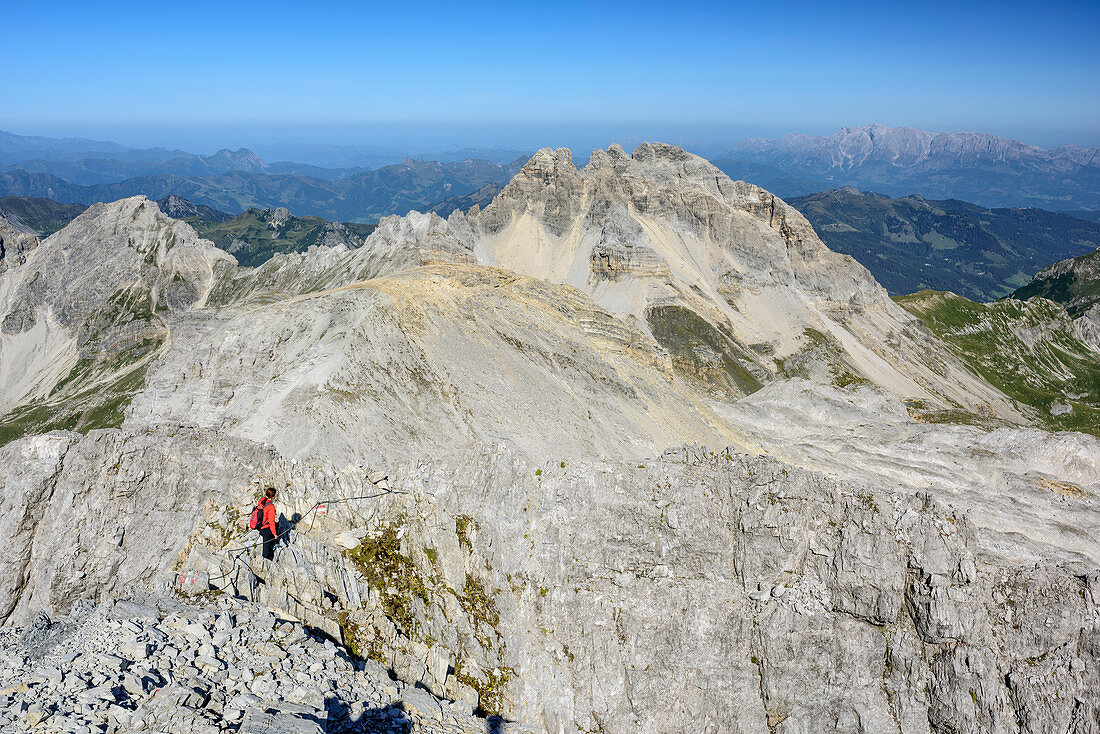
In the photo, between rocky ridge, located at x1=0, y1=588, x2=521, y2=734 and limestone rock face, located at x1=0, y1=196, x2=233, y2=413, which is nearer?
rocky ridge, located at x1=0, y1=588, x2=521, y2=734

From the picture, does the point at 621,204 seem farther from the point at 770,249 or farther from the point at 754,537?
the point at 754,537

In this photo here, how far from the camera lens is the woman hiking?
92.3 ft

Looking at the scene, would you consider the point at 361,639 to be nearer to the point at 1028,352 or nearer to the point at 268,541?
the point at 268,541

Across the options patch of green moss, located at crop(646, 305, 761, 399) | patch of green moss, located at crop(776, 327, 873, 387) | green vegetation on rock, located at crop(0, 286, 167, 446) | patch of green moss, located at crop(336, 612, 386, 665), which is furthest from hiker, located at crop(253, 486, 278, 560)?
patch of green moss, located at crop(776, 327, 873, 387)

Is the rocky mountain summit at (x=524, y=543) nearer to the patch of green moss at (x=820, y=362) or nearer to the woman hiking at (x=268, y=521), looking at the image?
the woman hiking at (x=268, y=521)

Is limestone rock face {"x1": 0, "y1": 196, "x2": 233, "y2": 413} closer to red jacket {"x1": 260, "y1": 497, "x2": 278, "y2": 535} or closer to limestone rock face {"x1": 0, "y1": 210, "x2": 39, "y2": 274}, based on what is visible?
limestone rock face {"x1": 0, "y1": 210, "x2": 39, "y2": 274}

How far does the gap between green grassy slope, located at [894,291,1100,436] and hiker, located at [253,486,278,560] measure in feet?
567

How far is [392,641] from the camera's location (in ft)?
97.2

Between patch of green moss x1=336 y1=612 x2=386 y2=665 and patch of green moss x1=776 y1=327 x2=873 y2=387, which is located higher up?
patch of green moss x1=336 y1=612 x2=386 y2=665

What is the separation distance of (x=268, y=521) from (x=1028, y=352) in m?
223

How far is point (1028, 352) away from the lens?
595ft

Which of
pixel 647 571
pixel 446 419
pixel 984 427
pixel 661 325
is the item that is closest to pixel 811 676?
pixel 647 571

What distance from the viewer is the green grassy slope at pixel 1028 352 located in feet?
505

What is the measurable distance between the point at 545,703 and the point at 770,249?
465 feet
